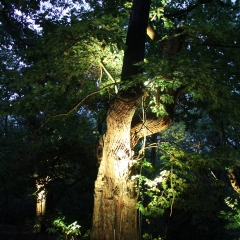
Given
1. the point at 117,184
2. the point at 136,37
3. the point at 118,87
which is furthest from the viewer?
the point at 118,87

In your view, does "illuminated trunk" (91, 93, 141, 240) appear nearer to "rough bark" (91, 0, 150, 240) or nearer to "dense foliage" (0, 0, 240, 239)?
"rough bark" (91, 0, 150, 240)

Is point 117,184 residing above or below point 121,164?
below

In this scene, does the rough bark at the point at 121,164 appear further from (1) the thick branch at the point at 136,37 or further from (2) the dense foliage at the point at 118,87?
(2) the dense foliage at the point at 118,87

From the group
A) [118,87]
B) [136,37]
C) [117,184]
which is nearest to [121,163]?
[117,184]

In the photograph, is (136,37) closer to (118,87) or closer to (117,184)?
(118,87)

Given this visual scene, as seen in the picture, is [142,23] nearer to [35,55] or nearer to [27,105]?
[35,55]

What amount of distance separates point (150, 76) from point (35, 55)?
2490 mm

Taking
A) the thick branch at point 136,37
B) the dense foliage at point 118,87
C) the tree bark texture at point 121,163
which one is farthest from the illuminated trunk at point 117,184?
the thick branch at point 136,37

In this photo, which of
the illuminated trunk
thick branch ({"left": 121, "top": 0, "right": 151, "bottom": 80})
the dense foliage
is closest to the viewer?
the dense foliage

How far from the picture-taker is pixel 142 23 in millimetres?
5293

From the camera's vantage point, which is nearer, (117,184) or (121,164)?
(117,184)

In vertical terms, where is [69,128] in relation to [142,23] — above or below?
below

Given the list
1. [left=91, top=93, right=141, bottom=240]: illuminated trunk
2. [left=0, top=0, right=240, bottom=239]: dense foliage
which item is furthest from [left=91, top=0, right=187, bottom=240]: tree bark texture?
[left=0, top=0, right=240, bottom=239]: dense foliage

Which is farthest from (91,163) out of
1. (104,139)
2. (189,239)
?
(189,239)
